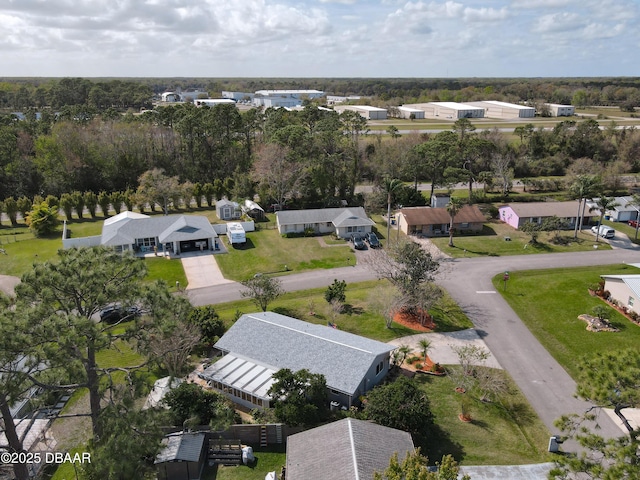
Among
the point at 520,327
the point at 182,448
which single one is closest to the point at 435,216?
the point at 520,327

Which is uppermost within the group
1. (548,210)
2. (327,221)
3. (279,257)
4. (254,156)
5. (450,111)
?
(450,111)

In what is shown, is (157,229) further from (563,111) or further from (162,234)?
(563,111)

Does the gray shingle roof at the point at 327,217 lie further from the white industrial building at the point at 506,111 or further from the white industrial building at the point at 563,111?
the white industrial building at the point at 563,111

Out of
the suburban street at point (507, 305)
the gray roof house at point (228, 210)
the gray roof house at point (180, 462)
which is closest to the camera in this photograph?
the gray roof house at point (180, 462)

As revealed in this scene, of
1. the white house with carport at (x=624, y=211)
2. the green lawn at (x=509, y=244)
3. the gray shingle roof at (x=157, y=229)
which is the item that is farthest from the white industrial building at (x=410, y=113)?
the gray shingle roof at (x=157, y=229)

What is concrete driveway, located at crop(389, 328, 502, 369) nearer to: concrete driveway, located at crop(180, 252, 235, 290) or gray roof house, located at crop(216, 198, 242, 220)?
concrete driveway, located at crop(180, 252, 235, 290)

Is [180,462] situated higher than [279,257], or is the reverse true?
[180,462]
